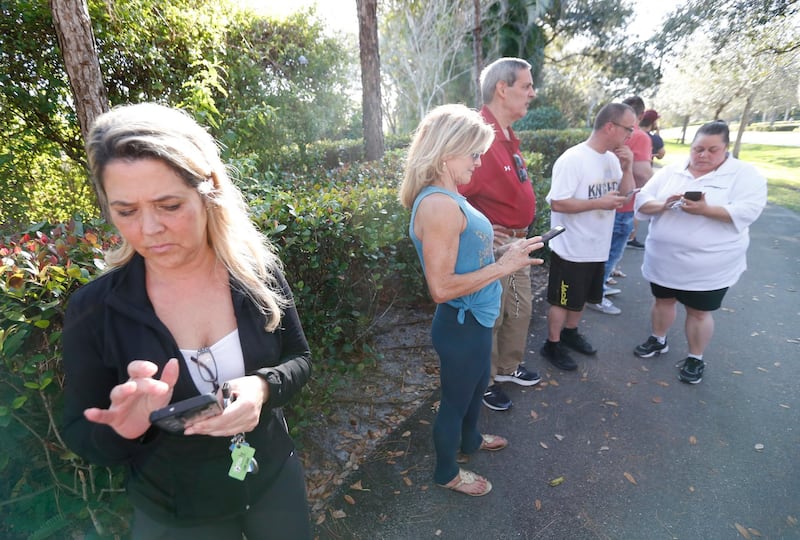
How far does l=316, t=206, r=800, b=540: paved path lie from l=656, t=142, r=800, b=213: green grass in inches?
139

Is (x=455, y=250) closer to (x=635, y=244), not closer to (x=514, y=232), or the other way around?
(x=514, y=232)

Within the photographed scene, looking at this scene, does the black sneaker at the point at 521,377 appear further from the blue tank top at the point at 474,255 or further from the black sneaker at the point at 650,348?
the blue tank top at the point at 474,255

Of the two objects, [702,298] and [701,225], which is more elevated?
[701,225]

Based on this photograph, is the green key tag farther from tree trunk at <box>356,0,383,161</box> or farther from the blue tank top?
tree trunk at <box>356,0,383,161</box>

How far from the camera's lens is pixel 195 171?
1270 millimetres

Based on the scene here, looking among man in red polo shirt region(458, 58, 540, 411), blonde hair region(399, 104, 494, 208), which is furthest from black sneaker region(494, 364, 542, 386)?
blonde hair region(399, 104, 494, 208)

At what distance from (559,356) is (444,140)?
2.84 m

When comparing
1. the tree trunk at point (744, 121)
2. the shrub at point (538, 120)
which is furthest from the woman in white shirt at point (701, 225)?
the tree trunk at point (744, 121)

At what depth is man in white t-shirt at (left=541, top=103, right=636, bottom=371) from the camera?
3.54 m

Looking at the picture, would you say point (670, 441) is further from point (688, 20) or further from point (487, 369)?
point (688, 20)

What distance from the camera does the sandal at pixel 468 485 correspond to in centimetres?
261

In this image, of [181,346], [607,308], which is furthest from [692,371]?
[181,346]

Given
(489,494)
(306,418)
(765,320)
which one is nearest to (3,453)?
(306,418)

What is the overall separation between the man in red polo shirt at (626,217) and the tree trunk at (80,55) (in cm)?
564
